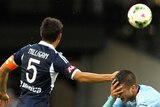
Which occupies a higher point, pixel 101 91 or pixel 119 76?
pixel 119 76

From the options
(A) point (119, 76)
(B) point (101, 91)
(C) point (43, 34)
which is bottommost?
(B) point (101, 91)

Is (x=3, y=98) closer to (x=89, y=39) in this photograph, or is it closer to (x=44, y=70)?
(x=44, y=70)

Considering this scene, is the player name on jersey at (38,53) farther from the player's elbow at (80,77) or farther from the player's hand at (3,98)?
the player's hand at (3,98)

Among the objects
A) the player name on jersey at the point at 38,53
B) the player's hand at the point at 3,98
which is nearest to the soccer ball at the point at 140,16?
the player name on jersey at the point at 38,53

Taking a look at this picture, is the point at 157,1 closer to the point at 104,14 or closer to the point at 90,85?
the point at 104,14

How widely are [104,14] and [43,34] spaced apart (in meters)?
8.40

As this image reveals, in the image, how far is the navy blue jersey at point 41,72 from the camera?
761 centimetres

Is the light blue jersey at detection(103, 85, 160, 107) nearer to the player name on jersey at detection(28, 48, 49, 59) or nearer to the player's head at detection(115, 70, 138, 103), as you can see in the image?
the player's head at detection(115, 70, 138, 103)

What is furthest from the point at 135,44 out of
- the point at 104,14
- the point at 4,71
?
the point at 4,71

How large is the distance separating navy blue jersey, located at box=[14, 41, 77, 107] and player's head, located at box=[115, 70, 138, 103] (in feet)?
2.01

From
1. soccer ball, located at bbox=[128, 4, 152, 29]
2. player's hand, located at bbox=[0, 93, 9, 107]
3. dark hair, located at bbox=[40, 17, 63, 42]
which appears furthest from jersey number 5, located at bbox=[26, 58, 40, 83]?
soccer ball, located at bbox=[128, 4, 152, 29]

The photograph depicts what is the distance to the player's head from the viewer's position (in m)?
7.26

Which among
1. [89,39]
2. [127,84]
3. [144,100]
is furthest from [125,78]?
[89,39]

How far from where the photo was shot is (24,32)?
1523 centimetres
